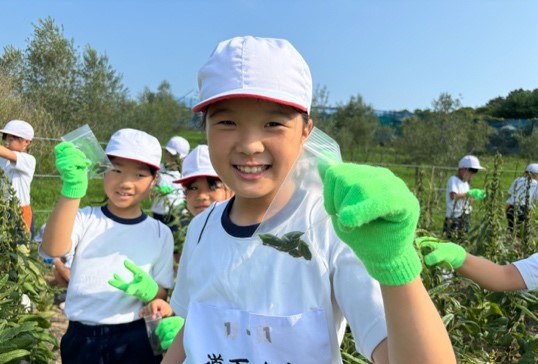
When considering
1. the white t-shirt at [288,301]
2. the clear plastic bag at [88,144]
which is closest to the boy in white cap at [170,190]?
the clear plastic bag at [88,144]

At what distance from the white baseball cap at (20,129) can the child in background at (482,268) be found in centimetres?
398

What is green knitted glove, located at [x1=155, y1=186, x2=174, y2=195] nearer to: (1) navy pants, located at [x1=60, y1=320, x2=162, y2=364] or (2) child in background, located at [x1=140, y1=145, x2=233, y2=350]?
(2) child in background, located at [x1=140, y1=145, x2=233, y2=350]

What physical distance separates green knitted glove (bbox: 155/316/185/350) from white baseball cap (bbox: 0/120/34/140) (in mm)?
3222

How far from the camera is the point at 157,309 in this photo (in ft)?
7.01

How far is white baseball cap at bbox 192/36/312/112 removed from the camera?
0.99 meters

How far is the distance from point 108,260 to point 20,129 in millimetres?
3043

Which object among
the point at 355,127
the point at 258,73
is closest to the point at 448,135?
the point at 355,127

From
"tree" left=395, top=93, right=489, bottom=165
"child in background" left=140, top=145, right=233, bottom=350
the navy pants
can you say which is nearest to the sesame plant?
the navy pants

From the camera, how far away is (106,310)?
2.14 metres

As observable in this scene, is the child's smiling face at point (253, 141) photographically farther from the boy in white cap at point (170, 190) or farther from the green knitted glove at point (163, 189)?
the green knitted glove at point (163, 189)

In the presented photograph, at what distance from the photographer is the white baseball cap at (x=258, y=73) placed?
99 centimetres

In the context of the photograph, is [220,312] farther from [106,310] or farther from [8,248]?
[8,248]

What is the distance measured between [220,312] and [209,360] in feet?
0.34

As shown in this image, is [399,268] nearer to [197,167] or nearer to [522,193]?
[197,167]
